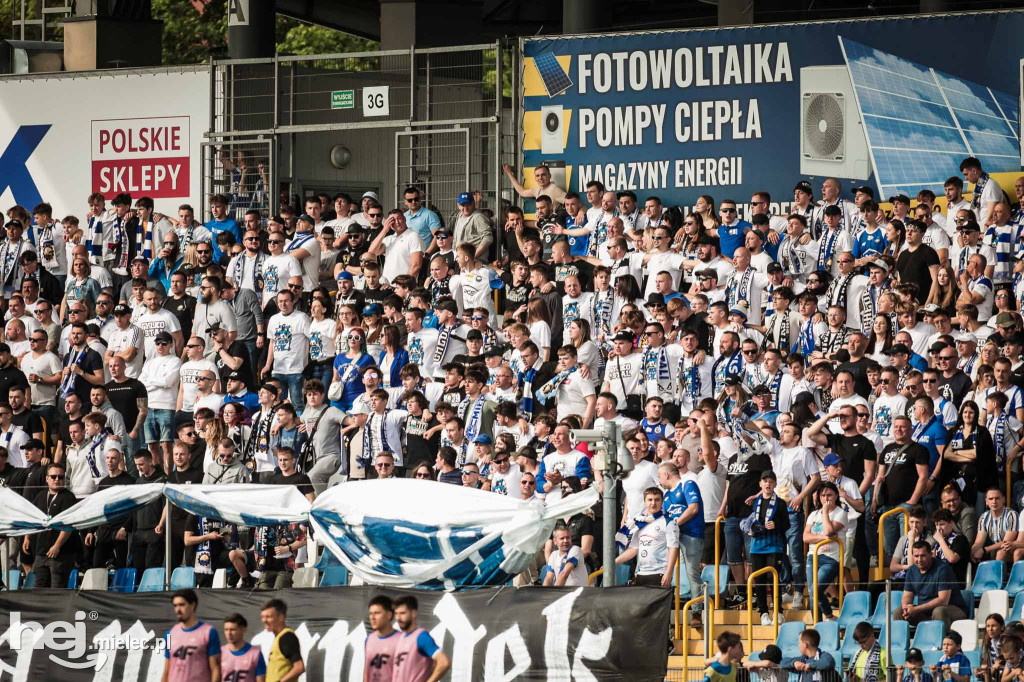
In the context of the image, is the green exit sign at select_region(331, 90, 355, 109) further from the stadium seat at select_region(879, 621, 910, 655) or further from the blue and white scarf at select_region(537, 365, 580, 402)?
the stadium seat at select_region(879, 621, 910, 655)

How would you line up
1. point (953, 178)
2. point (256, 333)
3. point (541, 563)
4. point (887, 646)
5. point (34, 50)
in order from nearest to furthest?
point (887, 646), point (541, 563), point (953, 178), point (256, 333), point (34, 50)

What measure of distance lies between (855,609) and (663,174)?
9987 mm

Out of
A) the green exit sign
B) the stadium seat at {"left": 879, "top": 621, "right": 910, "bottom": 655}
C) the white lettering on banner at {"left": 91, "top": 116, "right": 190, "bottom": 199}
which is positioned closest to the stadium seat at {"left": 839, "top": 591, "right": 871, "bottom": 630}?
the stadium seat at {"left": 879, "top": 621, "right": 910, "bottom": 655}

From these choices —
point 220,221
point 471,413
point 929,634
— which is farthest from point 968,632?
point 220,221

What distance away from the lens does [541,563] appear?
15719 mm

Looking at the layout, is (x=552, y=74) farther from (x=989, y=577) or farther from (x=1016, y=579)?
(x=1016, y=579)

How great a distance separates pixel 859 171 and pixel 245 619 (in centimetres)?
1153

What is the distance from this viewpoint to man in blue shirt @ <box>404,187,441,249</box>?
74.1 ft

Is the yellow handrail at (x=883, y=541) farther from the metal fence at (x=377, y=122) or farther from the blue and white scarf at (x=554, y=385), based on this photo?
the metal fence at (x=377, y=122)

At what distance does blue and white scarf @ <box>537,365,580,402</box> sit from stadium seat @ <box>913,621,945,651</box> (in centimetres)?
527

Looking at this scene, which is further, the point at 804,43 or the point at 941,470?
the point at 804,43

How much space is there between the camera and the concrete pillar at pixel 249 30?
2898cm

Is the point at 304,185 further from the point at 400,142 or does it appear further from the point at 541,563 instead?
the point at 541,563

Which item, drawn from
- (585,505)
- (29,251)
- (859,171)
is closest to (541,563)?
(585,505)
